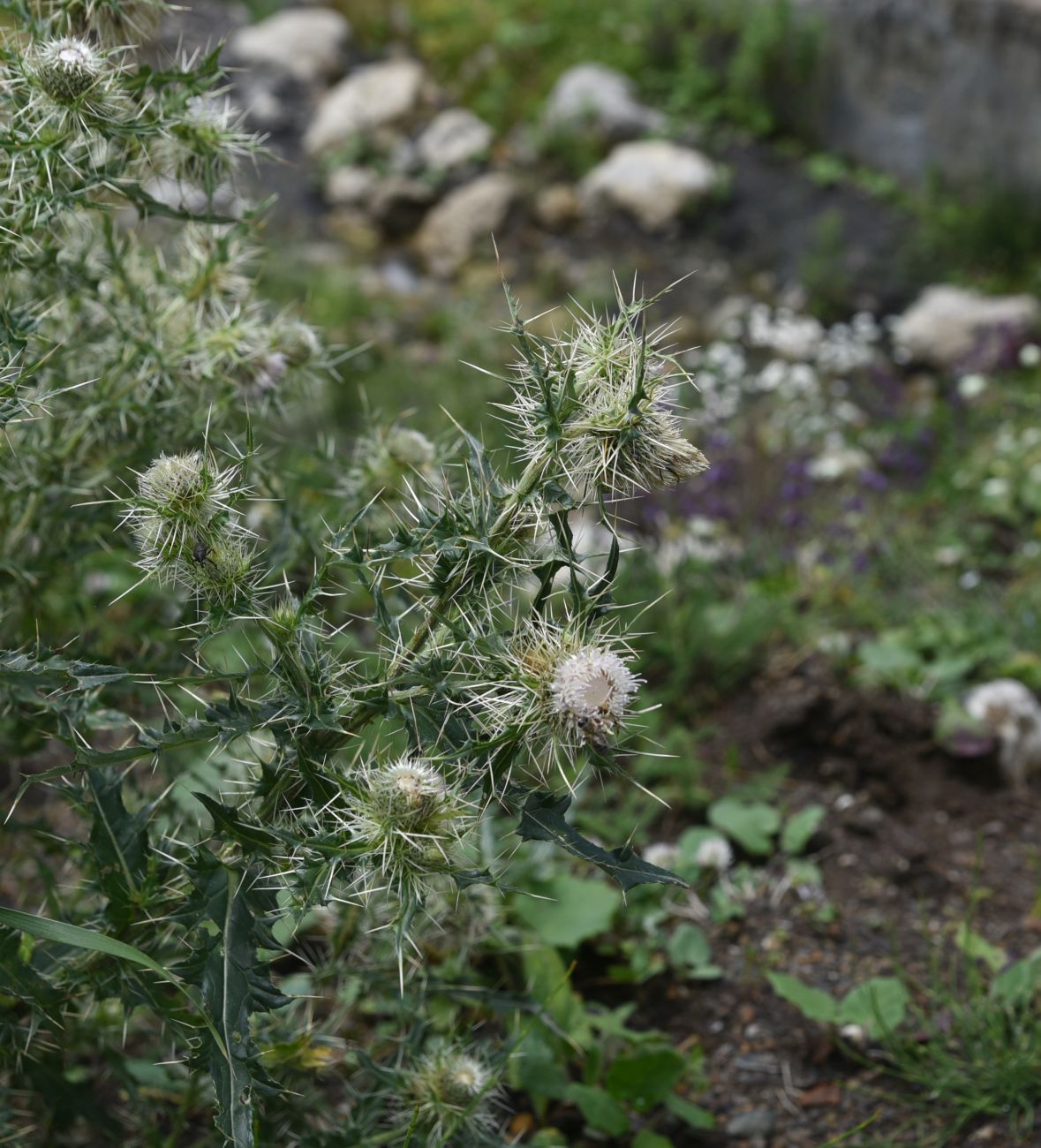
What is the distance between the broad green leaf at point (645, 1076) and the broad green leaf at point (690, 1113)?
0.04 meters

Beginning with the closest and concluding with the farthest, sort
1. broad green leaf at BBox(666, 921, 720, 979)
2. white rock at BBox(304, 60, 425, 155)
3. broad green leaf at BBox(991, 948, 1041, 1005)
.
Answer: broad green leaf at BBox(991, 948, 1041, 1005), broad green leaf at BBox(666, 921, 720, 979), white rock at BBox(304, 60, 425, 155)

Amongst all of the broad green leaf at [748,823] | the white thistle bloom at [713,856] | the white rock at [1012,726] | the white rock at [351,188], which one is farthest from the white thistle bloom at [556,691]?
the white rock at [351,188]

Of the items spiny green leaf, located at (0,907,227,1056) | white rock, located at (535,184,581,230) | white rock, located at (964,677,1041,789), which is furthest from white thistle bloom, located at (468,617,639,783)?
white rock, located at (535,184,581,230)

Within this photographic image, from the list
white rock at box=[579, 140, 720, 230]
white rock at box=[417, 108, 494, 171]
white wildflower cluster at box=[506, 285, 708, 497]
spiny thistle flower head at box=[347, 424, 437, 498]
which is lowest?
white rock at box=[417, 108, 494, 171]

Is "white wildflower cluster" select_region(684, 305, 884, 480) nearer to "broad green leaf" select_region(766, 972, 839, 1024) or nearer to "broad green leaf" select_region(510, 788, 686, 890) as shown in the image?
"broad green leaf" select_region(766, 972, 839, 1024)

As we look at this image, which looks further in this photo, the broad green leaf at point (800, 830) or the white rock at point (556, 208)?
the white rock at point (556, 208)

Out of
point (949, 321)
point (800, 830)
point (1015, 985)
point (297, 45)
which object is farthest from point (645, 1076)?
point (297, 45)

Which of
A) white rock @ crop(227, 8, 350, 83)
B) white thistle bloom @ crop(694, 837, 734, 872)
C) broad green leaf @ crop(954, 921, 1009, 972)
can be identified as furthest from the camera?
white rock @ crop(227, 8, 350, 83)

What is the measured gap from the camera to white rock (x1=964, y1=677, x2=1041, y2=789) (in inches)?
120

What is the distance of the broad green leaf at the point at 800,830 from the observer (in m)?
2.75

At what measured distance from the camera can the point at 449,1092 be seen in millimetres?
1679

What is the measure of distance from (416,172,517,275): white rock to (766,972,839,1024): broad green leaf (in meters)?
8.09

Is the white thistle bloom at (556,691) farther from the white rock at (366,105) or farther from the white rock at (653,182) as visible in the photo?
the white rock at (366,105)

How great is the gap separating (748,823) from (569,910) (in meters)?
0.61
